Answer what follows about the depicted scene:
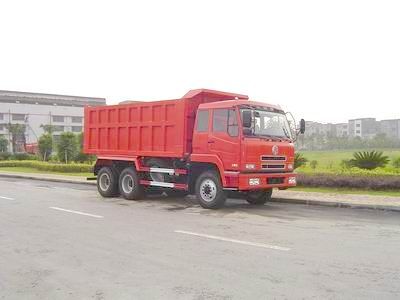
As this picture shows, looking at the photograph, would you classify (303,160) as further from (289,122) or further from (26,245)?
(26,245)

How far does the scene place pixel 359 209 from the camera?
12945 mm

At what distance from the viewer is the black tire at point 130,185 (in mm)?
14953

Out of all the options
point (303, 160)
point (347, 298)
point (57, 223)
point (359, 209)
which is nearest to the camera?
point (347, 298)

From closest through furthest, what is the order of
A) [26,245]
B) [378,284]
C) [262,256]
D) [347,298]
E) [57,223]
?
1. [347,298]
2. [378,284]
3. [262,256]
4. [26,245]
5. [57,223]

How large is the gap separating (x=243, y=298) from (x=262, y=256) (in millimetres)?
1999

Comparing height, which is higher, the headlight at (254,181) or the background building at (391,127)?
the background building at (391,127)

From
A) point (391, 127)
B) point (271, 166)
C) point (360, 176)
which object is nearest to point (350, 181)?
point (360, 176)

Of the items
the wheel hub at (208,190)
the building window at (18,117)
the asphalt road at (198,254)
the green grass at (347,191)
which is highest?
the building window at (18,117)


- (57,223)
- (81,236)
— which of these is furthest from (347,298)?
(57,223)

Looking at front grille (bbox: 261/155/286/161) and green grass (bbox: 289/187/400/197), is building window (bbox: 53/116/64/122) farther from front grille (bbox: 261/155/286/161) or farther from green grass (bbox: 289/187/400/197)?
front grille (bbox: 261/155/286/161)

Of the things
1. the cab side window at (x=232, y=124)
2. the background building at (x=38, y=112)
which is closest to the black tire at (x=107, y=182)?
the cab side window at (x=232, y=124)

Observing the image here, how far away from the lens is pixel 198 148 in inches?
516

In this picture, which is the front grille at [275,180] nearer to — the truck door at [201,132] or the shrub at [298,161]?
the truck door at [201,132]

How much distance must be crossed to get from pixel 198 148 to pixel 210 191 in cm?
119
